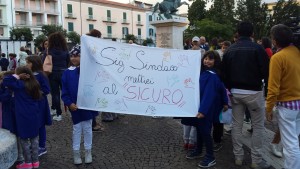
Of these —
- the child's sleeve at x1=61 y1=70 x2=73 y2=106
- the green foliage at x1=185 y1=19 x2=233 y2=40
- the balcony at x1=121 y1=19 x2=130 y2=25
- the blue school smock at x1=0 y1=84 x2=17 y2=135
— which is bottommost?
the blue school smock at x1=0 y1=84 x2=17 y2=135

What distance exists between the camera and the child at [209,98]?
4.37 meters

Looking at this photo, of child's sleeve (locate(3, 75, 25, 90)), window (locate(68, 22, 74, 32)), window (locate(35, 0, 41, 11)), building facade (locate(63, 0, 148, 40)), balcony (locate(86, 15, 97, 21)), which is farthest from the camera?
balcony (locate(86, 15, 97, 21))

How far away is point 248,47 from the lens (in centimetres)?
423

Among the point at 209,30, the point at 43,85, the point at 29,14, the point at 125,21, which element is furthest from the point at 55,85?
the point at 125,21

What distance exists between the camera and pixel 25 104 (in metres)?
4.20

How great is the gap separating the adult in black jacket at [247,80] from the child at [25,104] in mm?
2592

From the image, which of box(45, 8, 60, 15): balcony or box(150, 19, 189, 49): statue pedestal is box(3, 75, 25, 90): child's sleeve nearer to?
box(150, 19, 189, 49): statue pedestal

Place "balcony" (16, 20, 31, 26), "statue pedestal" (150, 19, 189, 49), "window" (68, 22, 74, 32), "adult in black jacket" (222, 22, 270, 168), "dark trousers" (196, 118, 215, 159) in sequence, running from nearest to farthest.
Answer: "adult in black jacket" (222, 22, 270, 168), "dark trousers" (196, 118, 215, 159), "statue pedestal" (150, 19, 189, 49), "balcony" (16, 20, 31, 26), "window" (68, 22, 74, 32)

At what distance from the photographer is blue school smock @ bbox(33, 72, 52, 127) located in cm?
447

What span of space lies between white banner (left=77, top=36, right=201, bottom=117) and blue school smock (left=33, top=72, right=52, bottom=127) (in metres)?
0.51

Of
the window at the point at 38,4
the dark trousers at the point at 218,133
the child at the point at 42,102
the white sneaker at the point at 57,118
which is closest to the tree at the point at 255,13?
the window at the point at 38,4

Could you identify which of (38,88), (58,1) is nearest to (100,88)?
(38,88)

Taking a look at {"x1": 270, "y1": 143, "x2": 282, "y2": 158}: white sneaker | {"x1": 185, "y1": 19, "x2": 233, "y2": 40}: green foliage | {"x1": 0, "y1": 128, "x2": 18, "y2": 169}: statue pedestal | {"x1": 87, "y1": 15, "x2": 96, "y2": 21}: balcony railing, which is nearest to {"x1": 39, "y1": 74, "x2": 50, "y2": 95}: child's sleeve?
{"x1": 0, "y1": 128, "x2": 18, "y2": 169}: statue pedestal

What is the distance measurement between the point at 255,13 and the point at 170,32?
37.7 metres
